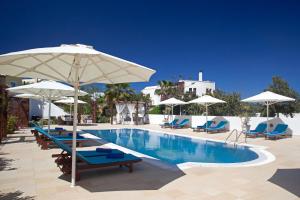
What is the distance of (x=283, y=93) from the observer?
27734 millimetres

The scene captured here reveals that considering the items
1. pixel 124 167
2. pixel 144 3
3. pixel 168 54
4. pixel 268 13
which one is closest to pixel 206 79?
pixel 168 54

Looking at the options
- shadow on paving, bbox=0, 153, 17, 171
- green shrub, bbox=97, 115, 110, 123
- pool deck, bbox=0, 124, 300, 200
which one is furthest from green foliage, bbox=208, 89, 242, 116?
shadow on paving, bbox=0, 153, 17, 171

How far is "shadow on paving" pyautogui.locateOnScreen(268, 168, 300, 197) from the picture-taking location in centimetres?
512

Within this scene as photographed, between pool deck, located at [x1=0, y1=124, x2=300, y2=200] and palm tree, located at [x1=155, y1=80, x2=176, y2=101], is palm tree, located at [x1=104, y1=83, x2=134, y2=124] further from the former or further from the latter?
pool deck, located at [x1=0, y1=124, x2=300, y2=200]

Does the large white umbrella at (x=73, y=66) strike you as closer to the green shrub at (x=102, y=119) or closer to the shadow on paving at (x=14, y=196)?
the shadow on paving at (x=14, y=196)

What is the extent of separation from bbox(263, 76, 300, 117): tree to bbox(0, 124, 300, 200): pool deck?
21407mm

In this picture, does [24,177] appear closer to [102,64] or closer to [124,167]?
[124,167]

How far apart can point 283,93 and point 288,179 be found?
2522cm

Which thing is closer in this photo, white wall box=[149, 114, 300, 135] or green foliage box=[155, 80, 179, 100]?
white wall box=[149, 114, 300, 135]

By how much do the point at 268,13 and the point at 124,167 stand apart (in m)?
19.5

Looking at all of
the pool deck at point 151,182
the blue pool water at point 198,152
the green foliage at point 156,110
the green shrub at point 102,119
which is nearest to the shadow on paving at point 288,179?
the pool deck at point 151,182

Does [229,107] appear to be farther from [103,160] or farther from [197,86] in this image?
[103,160]

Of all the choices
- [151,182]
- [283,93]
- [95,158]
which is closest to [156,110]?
[283,93]

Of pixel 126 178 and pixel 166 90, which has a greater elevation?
pixel 166 90
